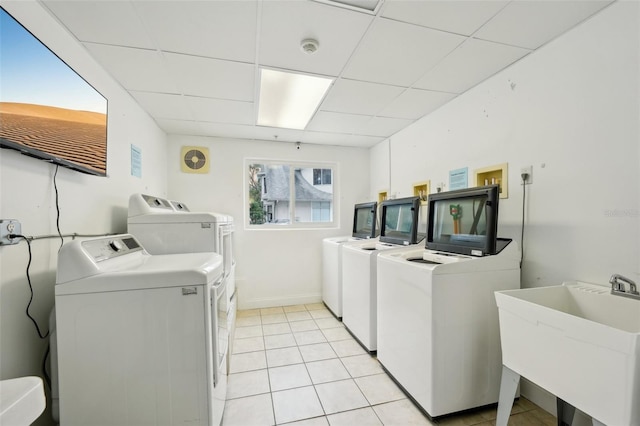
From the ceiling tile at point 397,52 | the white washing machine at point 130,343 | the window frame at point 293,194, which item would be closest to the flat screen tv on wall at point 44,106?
the white washing machine at point 130,343

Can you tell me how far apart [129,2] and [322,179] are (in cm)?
306

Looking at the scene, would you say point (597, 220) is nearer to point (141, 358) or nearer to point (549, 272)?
point (549, 272)

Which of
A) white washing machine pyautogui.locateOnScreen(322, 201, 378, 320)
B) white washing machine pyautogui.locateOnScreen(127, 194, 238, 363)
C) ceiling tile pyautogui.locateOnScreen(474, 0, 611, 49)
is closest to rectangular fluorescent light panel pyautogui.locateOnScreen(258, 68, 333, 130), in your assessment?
ceiling tile pyautogui.locateOnScreen(474, 0, 611, 49)

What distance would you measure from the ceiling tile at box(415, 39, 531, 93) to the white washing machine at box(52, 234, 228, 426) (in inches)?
83.5

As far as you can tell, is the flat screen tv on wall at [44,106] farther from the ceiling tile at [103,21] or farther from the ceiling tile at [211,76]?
the ceiling tile at [211,76]

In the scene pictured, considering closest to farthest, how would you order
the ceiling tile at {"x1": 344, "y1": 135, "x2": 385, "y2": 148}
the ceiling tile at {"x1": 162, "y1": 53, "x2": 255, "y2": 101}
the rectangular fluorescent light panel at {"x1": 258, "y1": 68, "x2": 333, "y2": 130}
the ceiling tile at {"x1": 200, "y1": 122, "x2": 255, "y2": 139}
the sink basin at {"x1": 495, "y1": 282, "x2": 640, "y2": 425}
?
1. the sink basin at {"x1": 495, "y1": 282, "x2": 640, "y2": 425}
2. the ceiling tile at {"x1": 162, "y1": 53, "x2": 255, "y2": 101}
3. the rectangular fluorescent light panel at {"x1": 258, "y1": 68, "x2": 333, "y2": 130}
4. the ceiling tile at {"x1": 200, "y1": 122, "x2": 255, "y2": 139}
5. the ceiling tile at {"x1": 344, "y1": 135, "x2": 385, "y2": 148}

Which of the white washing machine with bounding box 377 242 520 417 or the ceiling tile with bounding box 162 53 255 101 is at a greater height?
the ceiling tile with bounding box 162 53 255 101

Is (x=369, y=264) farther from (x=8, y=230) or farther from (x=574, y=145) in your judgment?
(x=8, y=230)

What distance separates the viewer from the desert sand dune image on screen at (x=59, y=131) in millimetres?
1071

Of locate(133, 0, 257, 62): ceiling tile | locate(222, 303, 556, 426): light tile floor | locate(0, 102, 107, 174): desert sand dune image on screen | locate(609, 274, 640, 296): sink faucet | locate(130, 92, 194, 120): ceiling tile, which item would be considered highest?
locate(133, 0, 257, 62): ceiling tile

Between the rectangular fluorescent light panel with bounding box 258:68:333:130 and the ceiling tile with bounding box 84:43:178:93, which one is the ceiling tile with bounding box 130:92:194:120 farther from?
the rectangular fluorescent light panel with bounding box 258:68:333:130

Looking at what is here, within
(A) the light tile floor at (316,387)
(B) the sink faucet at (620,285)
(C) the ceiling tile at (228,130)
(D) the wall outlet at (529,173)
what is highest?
(C) the ceiling tile at (228,130)

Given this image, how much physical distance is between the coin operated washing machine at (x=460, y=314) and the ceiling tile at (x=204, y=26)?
176cm

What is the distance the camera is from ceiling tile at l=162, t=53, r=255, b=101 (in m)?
1.84
